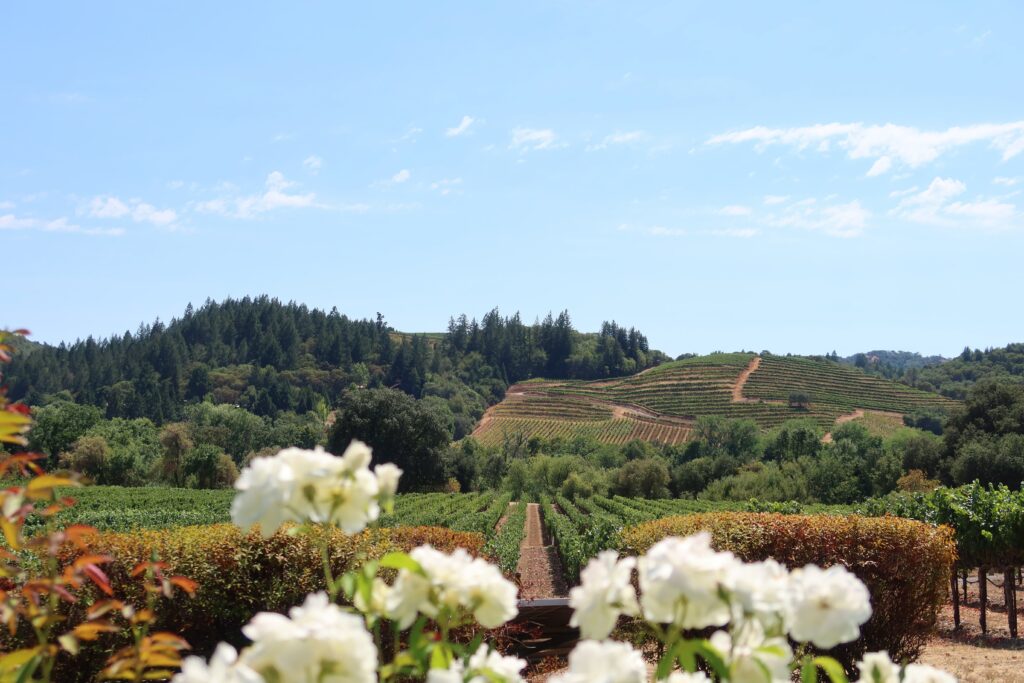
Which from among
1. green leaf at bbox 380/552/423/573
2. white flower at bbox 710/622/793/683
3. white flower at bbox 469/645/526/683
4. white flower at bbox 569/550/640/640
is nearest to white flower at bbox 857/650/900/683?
white flower at bbox 710/622/793/683

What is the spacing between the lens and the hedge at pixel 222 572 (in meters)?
5.79

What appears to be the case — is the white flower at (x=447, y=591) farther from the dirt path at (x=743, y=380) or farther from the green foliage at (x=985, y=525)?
the dirt path at (x=743, y=380)

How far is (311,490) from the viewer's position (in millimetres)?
1487

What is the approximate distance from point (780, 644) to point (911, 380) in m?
137

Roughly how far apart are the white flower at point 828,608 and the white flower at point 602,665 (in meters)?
0.31

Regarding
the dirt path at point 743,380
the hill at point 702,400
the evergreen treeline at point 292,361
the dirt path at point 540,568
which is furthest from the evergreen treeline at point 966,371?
the dirt path at point 540,568

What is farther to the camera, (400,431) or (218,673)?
(400,431)

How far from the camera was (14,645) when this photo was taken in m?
5.22

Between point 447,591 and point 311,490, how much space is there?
1.07 feet

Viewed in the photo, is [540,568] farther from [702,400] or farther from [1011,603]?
[702,400]

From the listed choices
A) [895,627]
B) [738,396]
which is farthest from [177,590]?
[738,396]

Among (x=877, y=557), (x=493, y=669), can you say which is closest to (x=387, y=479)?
(x=493, y=669)

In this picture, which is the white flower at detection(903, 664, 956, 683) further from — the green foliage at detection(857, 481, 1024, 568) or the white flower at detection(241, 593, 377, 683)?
the green foliage at detection(857, 481, 1024, 568)

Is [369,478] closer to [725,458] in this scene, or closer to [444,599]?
[444,599]
